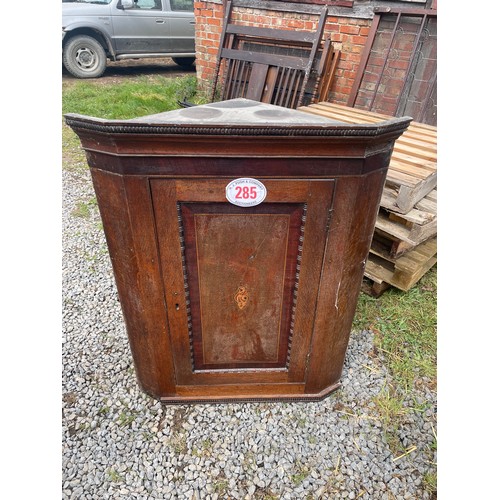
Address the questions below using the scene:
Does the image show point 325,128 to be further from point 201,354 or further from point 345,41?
point 345,41

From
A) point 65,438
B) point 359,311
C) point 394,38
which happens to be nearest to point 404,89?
point 394,38

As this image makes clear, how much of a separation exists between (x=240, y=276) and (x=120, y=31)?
7294 mm

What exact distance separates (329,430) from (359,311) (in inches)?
37.0

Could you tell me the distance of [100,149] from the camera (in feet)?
4.04

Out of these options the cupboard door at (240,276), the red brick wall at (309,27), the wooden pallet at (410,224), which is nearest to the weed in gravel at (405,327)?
the wooden pallet at (410,224)

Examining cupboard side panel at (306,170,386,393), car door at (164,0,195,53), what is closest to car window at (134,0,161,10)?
car door at (164,0,195,53)

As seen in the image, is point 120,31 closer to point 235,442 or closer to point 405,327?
point 405,327

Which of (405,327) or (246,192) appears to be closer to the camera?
(246,192)

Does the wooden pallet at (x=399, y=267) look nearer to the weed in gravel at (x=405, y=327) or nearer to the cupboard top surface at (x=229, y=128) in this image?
the weed in gravel at (x=405, y=327)

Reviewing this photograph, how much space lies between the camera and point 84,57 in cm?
707

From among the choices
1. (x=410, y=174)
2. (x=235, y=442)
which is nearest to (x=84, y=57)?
(x=410, y=174)

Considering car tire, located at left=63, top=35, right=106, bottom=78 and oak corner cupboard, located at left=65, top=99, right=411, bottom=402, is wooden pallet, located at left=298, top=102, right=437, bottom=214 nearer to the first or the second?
oak corner cupboard, located at left=65, top=99, right=411, bottom=402

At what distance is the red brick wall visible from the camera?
367 centimetres

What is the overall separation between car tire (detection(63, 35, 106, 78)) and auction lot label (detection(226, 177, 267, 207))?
7183mm
